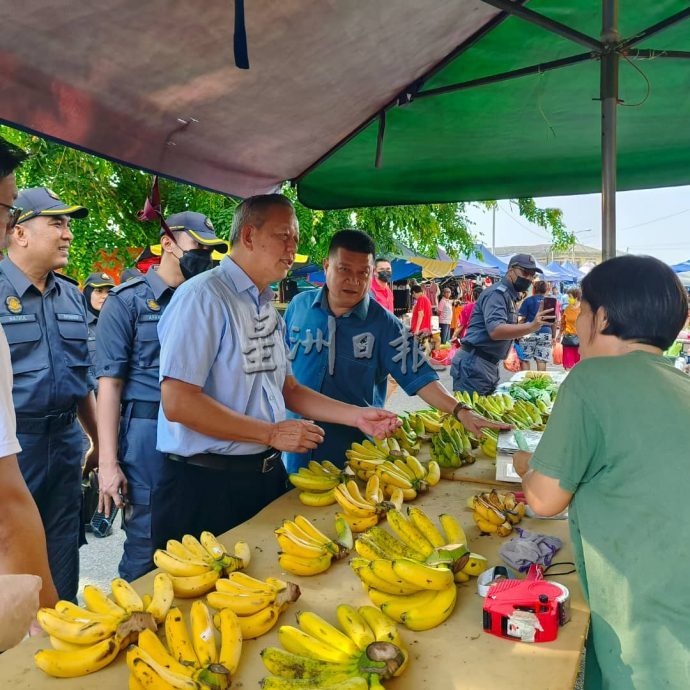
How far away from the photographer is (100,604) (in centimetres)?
162

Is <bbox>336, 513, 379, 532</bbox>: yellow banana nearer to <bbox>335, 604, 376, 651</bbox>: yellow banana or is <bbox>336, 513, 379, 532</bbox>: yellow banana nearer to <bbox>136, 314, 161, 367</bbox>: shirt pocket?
<bbox>335, 604, 376, 651</bbox>: yellow banana

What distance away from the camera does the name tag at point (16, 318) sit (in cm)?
316

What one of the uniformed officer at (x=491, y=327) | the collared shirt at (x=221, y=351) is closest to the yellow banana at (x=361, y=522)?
the collared shirt at (x=221, y=351)

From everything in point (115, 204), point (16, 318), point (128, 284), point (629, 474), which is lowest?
point (629, 474)

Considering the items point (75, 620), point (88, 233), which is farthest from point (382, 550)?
point (88, 233)

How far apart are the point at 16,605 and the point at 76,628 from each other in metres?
0.35

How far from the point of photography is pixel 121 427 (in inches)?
139

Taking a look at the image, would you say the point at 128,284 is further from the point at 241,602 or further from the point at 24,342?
the point at 241,602

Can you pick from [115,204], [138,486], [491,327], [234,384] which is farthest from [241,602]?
[115,204]

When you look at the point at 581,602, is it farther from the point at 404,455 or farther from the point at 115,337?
the point at 115,337

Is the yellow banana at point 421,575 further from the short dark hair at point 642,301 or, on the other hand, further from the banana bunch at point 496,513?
the short dark hair at point 642,301

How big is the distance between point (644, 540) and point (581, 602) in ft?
1.19

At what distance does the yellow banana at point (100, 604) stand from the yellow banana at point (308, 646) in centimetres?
46

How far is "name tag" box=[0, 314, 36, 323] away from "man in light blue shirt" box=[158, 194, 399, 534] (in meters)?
1.07
